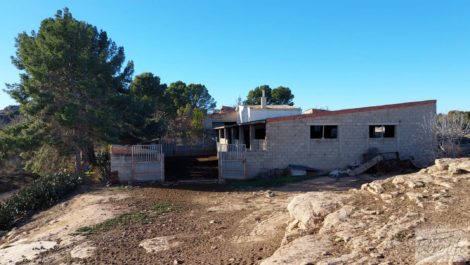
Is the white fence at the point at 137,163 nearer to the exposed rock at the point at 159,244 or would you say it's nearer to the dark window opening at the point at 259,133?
the exposed rock at the point at 159,244

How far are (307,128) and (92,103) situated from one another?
37.0ft

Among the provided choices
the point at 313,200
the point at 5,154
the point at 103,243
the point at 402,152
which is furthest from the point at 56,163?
the point at 402,152

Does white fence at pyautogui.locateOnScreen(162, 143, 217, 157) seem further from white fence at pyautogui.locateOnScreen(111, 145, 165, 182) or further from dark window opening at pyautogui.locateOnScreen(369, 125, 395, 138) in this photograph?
dark window opening at pyautogui.locateOnScreen(369, 125, 395, 138)

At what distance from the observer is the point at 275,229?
7699mm

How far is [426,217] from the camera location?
5660mm

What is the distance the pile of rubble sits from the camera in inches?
187

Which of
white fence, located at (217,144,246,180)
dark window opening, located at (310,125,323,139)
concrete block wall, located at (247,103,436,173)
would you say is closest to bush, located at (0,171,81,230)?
white fence, located at (217,144,246,180)

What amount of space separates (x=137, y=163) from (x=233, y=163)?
445 centimetres

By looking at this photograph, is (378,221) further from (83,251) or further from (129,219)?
(129,219)

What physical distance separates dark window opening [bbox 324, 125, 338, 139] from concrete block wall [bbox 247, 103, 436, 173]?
0.37 meters

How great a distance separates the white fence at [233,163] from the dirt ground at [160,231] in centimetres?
268

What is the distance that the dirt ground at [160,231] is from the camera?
7.03 m

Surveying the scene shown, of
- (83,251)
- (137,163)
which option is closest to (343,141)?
(137,163)

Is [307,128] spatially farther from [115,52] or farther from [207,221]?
[115,52]
